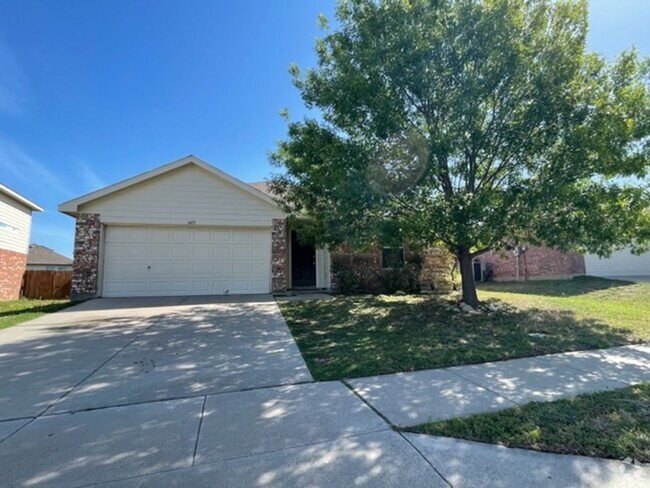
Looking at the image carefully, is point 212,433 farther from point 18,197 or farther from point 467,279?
point 18,197

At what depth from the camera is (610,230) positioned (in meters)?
6.62

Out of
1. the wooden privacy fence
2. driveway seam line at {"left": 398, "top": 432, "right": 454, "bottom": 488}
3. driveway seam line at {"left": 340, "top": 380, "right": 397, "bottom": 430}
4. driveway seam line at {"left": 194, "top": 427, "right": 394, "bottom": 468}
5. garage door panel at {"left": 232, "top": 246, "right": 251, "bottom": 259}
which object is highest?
garage door panel at {"left": 232, "top": 246, "right": 251, "bottom": 259}

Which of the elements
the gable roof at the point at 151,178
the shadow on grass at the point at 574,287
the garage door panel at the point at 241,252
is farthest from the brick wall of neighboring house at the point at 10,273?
the shadow on grass at the point at 574,287

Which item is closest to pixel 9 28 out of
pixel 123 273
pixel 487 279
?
pixel 123 273

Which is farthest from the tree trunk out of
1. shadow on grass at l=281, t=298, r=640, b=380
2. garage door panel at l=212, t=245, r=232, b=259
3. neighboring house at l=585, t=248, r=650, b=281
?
neighboring house at l=585, t=248, r=650, b=281

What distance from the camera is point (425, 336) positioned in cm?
640

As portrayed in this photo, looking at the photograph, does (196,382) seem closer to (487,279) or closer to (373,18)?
(373,18)

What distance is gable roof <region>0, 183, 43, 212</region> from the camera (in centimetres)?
1337

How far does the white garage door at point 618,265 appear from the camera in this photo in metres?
16.6

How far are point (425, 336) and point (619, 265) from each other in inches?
652

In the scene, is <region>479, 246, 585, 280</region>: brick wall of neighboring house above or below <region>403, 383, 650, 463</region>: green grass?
above

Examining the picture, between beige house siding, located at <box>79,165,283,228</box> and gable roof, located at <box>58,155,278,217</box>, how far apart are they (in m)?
0.15

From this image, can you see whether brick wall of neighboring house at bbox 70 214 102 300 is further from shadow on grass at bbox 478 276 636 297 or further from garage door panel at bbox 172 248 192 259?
shadow on grass at bbox 478 276 636 297

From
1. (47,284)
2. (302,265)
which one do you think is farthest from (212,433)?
(47,284)
